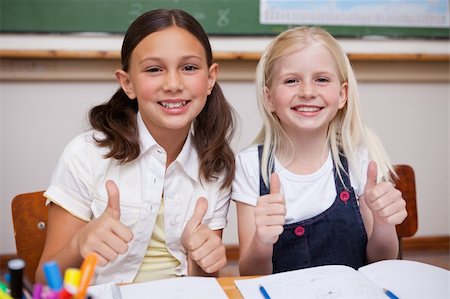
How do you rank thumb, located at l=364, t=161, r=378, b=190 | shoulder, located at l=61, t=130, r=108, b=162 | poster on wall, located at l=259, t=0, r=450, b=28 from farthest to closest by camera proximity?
poster on wall, located at l=259, t=0, r=450, b=28, shoulder, located at l=61, t=130, r=108, b=162, thumb, located at l=364, t=161, r=378, b=190

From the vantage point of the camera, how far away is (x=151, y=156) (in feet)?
3.52

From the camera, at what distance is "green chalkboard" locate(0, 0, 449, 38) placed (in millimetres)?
2049

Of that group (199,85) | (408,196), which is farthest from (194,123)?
(408,196)

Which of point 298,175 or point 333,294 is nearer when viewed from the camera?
point 333,294

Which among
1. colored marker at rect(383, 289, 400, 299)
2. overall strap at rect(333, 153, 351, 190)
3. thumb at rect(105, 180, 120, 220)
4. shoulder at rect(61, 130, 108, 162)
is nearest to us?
colored marker at rect(383, 289, 400, 299)

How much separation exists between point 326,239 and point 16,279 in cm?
72

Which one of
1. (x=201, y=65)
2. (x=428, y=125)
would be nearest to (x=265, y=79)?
(x=201, y=65)

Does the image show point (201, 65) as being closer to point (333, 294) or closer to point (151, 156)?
point (151, 156)

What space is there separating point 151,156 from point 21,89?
1.27 meters


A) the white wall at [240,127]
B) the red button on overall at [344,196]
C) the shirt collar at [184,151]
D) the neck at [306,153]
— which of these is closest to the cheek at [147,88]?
the shirt collar at [184,151]

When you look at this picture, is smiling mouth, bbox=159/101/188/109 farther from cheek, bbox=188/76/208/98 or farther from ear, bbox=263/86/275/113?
ear, bbox=263/86/275/113

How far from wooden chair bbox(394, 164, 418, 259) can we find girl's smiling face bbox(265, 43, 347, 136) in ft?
0.71

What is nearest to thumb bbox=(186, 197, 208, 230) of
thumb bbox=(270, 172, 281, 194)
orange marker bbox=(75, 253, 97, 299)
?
thumb bbox=(270, 172, 281, 194)

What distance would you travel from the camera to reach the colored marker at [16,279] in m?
0.51
